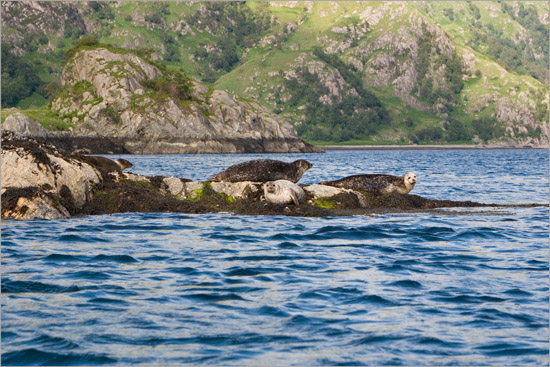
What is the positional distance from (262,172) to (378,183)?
172 inches

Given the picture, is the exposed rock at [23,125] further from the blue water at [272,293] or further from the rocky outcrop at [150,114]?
the blue water at [272,293]

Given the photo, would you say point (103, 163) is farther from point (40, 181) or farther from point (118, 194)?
point (40, 181)

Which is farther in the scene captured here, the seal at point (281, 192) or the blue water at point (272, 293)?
the seal at point (281, 192)

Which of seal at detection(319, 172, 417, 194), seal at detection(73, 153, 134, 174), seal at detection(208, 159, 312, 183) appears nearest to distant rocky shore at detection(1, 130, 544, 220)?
seal at detection(73, 153, 134, 174)

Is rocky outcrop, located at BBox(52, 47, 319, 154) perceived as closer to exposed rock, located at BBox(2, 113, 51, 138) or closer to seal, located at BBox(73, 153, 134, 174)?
exposed rock, located at BBox(2, 113, 51, 138)

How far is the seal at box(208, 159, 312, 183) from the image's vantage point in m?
23.7

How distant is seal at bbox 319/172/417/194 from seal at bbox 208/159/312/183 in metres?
1.44

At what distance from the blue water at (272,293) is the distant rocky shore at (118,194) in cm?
107

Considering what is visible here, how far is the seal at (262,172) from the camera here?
77.8ft

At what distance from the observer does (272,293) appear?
11.4m

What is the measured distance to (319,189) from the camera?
75.8ft

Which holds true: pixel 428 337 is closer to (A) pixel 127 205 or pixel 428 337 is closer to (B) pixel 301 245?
(B) pixel 301 245

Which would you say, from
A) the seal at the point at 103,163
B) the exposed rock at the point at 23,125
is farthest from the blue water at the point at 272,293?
the exposed rock at the point at 23,125

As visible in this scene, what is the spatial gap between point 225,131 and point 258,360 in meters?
134
